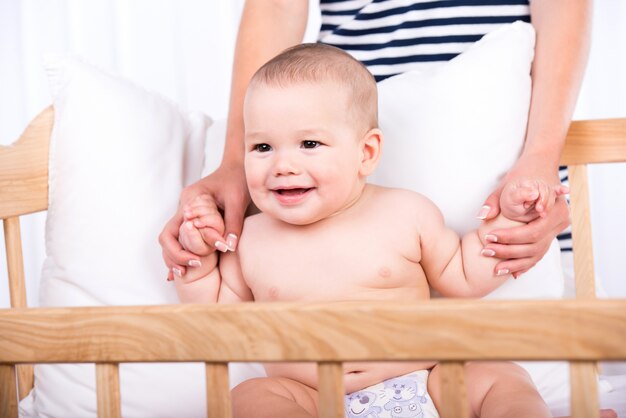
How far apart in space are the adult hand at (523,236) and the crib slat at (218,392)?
48cm

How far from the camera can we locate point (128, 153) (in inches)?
48.1

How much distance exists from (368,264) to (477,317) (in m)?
0.44

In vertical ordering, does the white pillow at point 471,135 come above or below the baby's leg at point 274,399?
above

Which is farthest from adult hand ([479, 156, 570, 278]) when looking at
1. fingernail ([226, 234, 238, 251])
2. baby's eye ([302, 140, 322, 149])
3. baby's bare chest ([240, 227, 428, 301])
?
fingernail ([226, 234, 238, 251])

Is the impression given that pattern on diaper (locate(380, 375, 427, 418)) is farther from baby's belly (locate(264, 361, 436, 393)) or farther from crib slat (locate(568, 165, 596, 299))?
crib slat (locate(568, 165, 596, 299))

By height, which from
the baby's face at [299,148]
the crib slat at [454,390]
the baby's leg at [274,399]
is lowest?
the baby's leg at [274,399]

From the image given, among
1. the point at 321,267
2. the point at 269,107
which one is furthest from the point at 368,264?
the point at 269,107

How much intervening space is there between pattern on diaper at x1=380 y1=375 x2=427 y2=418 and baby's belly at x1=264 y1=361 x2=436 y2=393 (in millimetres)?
13

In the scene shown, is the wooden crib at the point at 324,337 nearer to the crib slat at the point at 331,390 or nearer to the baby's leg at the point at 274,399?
the crib slat at the point at 331,390

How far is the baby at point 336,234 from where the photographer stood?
0.94 meters

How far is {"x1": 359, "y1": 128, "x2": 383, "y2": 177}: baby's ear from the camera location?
102 cm

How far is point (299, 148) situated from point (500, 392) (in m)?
0.38

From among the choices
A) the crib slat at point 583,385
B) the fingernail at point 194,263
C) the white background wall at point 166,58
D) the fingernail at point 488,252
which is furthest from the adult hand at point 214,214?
the white background wall at point 166,58

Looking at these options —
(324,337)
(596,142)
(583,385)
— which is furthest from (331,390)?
(596,142)
